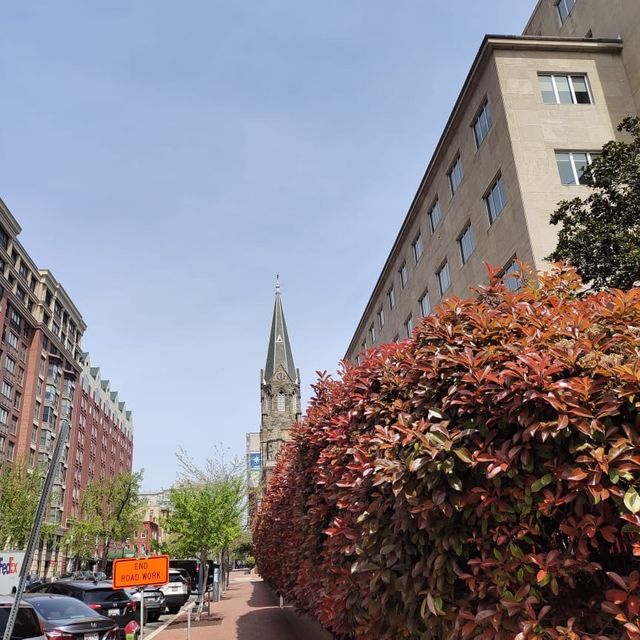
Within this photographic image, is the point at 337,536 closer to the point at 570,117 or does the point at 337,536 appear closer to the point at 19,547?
the point at 570,117

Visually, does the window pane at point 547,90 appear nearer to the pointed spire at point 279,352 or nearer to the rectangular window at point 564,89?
the rectangular window at point 564,89

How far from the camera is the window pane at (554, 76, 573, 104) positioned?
20672 millimetres

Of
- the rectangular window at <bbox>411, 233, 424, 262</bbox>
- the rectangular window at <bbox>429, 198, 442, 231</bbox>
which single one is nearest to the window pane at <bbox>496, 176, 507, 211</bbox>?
the rectangular window at <bbox>429, 198, 442, 231</bbox>

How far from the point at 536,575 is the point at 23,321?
6959 cm

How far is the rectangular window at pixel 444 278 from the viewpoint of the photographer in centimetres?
2419

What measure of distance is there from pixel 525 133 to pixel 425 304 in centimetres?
1001

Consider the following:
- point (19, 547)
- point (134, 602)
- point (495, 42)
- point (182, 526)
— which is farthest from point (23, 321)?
point (495, 42)

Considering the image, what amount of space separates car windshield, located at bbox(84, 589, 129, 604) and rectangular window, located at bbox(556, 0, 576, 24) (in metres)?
29.2

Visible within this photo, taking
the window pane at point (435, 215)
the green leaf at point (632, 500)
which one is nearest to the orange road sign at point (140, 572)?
the green leaf at point (632, 500)

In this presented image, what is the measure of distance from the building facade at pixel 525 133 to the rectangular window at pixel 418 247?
7.63ft

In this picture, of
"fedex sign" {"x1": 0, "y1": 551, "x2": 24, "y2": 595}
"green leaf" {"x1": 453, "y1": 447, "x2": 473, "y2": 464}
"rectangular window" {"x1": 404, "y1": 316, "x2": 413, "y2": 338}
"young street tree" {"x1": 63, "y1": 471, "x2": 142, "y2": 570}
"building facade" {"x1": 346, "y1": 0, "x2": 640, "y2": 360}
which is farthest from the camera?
"young street tree" {"x1": 63, "y1": 471, "x2": 142, "y2": 570}

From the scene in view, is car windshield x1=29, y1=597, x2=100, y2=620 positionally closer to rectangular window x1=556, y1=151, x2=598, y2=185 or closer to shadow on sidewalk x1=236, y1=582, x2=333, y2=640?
shadow on sidewalk x1=236, y1=582, x2=333, y2=640

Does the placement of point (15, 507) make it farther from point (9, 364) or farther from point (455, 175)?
point (455, 175)

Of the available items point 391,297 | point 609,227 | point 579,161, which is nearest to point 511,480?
point 609,227
